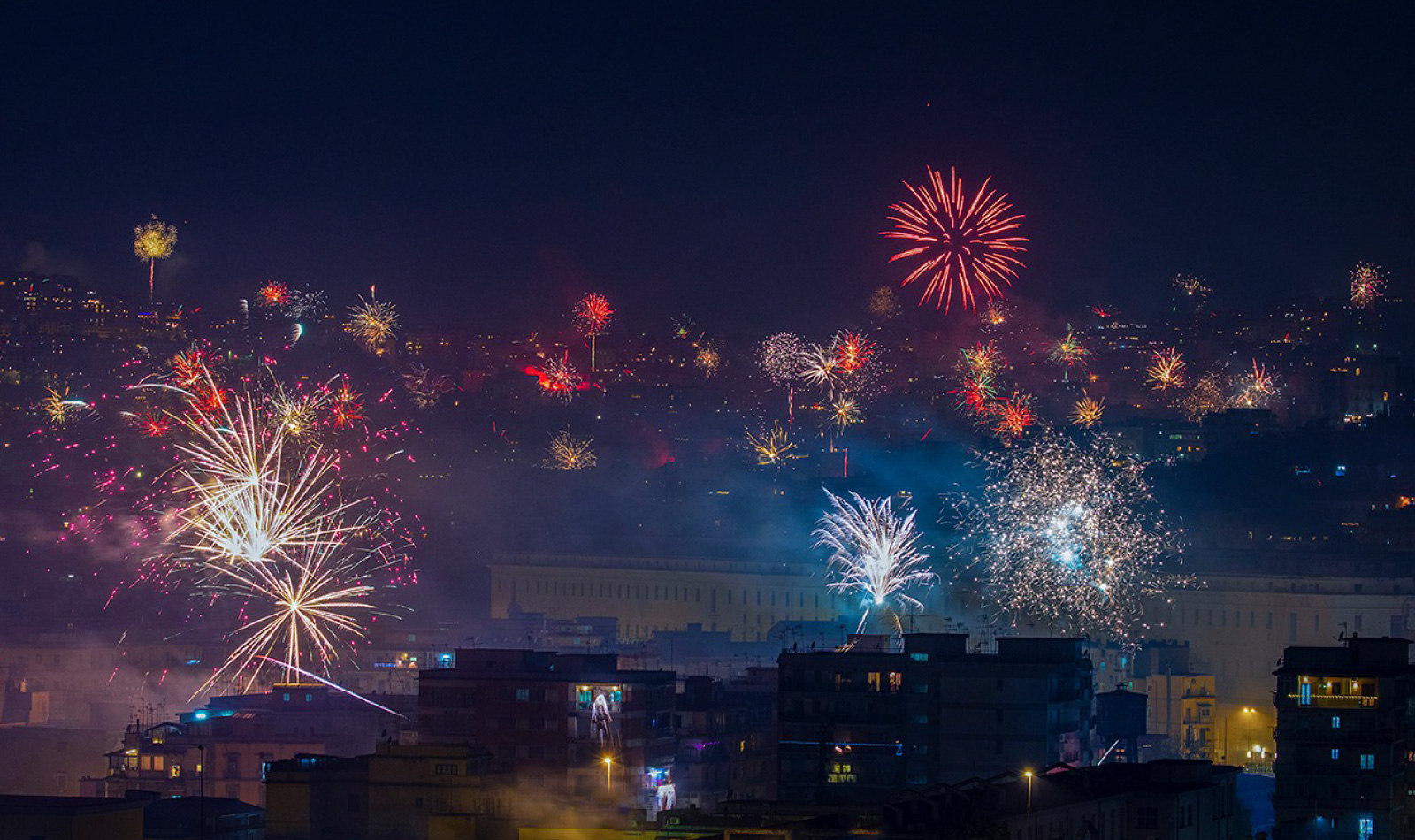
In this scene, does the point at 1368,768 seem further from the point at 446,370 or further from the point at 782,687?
the point at 446,370

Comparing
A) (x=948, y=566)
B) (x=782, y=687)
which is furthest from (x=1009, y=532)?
(x=782, y=687)

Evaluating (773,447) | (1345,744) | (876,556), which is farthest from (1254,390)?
(1345,744)

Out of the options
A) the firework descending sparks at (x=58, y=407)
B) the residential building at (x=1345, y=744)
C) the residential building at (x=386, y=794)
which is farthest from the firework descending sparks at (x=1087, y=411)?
the residential building at (x=386, y=794)

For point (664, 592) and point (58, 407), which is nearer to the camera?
point (664, 592)

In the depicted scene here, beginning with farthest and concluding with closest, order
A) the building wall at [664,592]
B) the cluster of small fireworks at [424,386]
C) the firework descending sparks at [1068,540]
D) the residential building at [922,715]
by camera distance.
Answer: the cluster of small fireworks at [424,386] < the building wall at [664,592] < the firework descending sparks at [1068,540] < the residential building at [922,715]

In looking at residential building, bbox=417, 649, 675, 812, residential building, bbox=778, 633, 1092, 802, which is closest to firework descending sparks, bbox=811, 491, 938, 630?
residential building, bbox=417, 649, 675, 812

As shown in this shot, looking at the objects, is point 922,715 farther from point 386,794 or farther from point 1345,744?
point 386,794

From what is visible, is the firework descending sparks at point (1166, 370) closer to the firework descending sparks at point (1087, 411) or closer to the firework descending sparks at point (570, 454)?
the firework descending sparks at point (1087, 411)

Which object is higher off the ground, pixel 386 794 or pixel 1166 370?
pixel 1166 370
